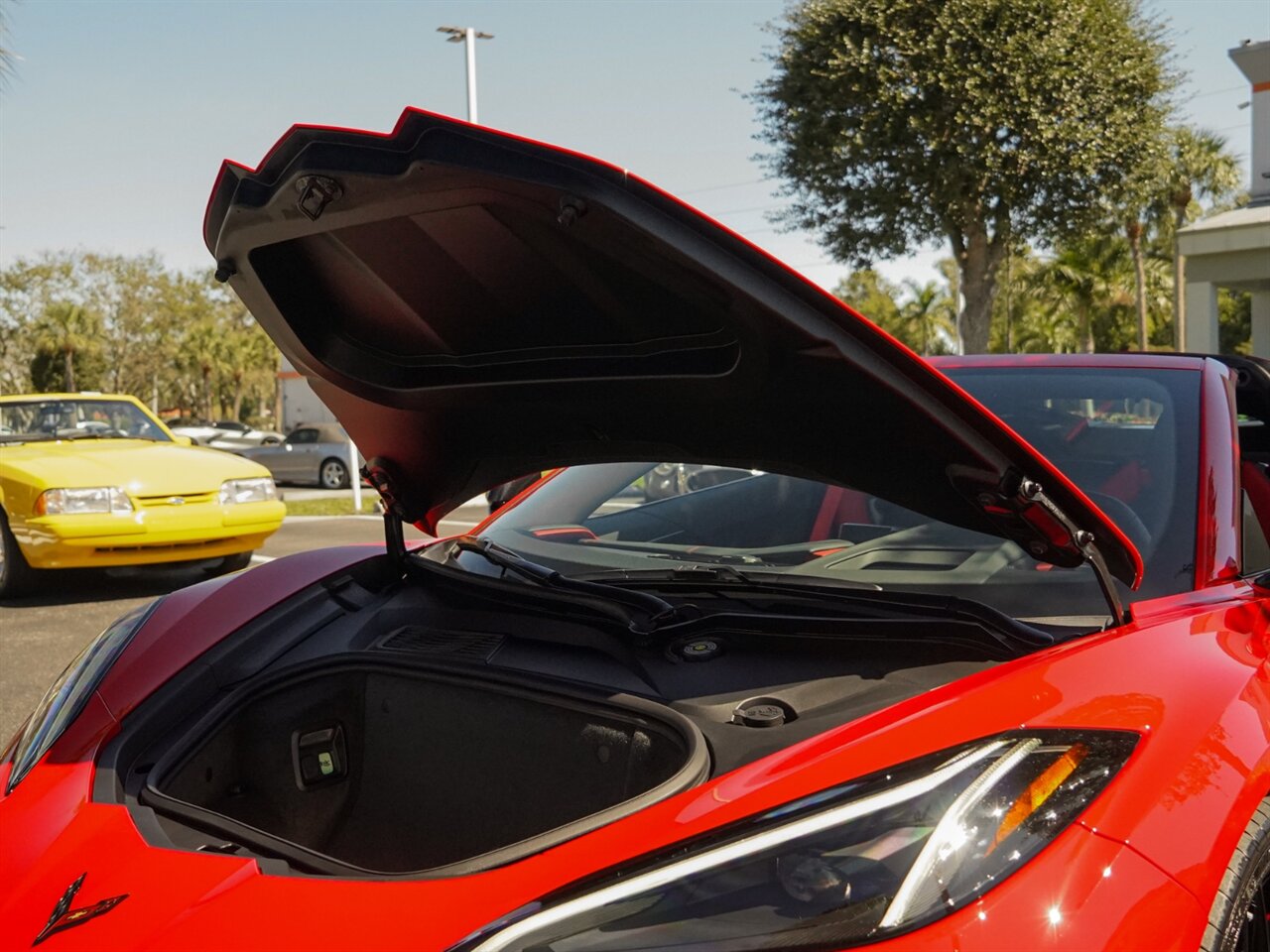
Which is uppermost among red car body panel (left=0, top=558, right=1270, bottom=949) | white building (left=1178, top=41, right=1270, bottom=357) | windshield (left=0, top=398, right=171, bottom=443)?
white building (left=1178, top=41, right=1270, bottom=357)

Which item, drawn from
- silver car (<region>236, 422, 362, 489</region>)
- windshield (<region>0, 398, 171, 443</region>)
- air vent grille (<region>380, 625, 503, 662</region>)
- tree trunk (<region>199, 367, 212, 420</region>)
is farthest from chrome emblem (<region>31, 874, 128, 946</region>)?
tree trunk (<region>199, 367, 212, 420</region>)

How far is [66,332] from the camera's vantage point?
47.3m

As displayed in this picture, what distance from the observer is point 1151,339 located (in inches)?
1843

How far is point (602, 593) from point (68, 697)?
1038mm

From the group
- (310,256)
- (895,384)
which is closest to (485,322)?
(310,256)

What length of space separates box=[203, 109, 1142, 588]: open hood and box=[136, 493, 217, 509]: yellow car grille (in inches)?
201

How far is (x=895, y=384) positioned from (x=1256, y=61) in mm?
21524

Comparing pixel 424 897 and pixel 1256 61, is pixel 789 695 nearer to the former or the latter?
pixel 424 897

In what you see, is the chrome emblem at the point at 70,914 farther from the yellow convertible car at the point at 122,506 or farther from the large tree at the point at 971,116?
the large tree at the point at 971,116

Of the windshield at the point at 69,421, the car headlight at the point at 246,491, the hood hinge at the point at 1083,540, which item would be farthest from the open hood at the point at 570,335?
the windshield at the point at 69,421

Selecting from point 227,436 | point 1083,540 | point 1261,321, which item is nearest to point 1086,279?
point 1261,321

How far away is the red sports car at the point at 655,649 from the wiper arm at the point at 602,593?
0.4 inches

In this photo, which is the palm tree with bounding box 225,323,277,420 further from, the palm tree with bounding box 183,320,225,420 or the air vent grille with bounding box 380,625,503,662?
the air vent grille with bounding box 380,625,503,662

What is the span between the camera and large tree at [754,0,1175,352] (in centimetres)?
1869
